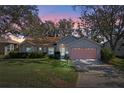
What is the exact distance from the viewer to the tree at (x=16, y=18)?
21422mm

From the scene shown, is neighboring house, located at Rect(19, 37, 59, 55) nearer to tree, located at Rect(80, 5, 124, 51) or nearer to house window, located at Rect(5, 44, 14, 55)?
house window, located at Rect(5, 44, 14, 55)

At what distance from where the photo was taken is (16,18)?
22.9 m

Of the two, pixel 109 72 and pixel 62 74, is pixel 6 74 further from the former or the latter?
pixel 109 72

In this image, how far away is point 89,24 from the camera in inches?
885

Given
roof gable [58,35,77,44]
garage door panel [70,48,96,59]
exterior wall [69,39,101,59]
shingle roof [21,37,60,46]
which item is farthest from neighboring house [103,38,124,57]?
shingle roof [21,37,60,46]

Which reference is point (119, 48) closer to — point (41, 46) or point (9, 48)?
point (41, 46)

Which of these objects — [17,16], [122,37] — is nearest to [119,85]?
[122,37]

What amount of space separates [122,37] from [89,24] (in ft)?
7.37

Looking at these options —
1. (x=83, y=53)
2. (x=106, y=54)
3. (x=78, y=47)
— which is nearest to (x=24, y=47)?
(x=78, y=47)

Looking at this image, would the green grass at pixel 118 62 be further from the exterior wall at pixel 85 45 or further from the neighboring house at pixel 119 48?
the exterior wall at pixel 85 45

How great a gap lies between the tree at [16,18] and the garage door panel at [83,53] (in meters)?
3.25

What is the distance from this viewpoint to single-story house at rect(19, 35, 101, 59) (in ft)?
68.0

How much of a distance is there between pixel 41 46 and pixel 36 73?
2049 millimetres
